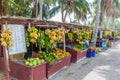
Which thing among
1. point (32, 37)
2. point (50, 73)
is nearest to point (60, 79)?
point (50, 73)

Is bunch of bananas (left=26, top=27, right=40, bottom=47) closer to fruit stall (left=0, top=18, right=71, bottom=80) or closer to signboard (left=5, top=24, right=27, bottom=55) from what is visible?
fruit stall (left=0, top=18, right=71, bottom=80)

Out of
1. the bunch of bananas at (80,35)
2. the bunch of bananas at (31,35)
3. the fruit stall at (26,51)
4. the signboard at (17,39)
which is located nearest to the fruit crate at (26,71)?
the fruit stall at (26,51)

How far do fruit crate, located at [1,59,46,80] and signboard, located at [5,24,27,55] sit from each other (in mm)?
592

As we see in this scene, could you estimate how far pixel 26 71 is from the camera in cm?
702

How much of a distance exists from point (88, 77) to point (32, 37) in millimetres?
3134

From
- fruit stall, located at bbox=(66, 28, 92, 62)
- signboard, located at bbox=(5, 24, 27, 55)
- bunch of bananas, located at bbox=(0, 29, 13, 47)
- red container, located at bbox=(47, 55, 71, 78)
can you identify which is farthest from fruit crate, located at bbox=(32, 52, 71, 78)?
bunch of bananas, located at bbox=(0, 29, 13, 47)

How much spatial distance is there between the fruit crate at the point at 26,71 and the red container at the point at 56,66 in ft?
1.10

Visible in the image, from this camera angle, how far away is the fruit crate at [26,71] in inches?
274

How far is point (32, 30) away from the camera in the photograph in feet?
24.9

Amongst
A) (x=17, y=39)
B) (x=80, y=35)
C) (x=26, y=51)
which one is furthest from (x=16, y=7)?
(x=17, y=39)

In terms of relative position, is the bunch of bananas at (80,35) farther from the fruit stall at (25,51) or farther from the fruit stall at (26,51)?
the fruit stall at (25,51)

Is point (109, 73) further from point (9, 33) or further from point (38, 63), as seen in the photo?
point (9, 33)

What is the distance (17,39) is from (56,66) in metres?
2.57

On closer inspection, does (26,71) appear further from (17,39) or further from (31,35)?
(31,35)
